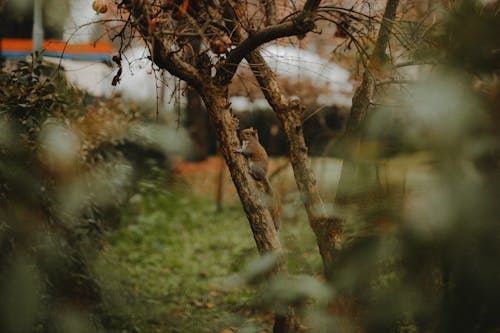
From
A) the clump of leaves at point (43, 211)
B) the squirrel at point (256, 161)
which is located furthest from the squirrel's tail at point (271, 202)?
the clump of leaves at point (43, 211)

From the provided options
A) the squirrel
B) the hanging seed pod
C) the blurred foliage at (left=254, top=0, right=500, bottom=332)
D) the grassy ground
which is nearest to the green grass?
the grassy ground

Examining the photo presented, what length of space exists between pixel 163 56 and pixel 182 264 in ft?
13.4

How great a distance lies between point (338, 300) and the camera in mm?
1912

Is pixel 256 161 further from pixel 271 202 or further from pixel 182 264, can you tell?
pixel 182 264

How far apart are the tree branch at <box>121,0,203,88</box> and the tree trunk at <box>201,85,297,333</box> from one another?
0.12 m

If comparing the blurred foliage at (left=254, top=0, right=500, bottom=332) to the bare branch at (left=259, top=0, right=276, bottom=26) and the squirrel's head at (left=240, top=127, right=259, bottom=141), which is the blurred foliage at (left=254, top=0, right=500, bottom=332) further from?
the bare branch at (left=259, top=0, right=276, bottom=26)

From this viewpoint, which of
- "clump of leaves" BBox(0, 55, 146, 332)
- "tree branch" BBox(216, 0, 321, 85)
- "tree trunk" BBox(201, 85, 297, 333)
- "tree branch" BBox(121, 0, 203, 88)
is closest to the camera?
"tree branch" BBox(216, 0, 321, 85)

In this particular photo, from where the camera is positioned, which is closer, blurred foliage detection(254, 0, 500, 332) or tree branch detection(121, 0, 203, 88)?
blurred foliage detection(254, 0, 500, 332)

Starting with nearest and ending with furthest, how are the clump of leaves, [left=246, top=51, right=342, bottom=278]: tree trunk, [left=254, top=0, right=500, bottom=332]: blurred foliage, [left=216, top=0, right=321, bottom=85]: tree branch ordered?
[left=254, top=0, right=500, bottom=332]: blurred foliage, [left=216, top=0, right=321, bottom=85]: tree branch, the clump of leaves, [left=246, top=51, right=342, bottom=278]: tree trunk

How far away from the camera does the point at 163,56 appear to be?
10.0 ft

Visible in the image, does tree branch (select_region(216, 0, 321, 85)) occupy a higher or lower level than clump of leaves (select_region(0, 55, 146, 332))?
higher

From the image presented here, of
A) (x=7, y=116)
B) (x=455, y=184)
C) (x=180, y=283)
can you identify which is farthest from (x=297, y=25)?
(x=180, y=283)

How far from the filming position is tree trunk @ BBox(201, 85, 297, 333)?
10.5ft

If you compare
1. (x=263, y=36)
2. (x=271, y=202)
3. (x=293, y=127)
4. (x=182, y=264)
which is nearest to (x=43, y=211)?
(x=271, y=202)
